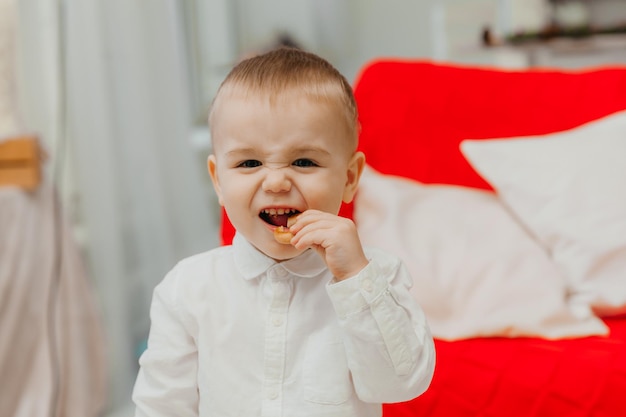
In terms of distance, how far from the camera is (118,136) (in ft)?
6.45

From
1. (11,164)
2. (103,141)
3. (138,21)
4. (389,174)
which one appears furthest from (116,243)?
(389,174)

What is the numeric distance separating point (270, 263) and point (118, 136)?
4.07 ft

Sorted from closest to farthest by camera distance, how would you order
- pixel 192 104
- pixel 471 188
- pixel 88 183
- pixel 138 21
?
pixel 471 188, pixel 88 183, pixel 138 21, pixel 192 104

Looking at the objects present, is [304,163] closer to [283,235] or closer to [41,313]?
[283,235]

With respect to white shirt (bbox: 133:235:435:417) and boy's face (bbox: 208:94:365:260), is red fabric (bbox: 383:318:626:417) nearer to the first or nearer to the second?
white shirt (bbox: 133:235:435:417)

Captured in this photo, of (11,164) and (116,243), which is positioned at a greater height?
(11,164)

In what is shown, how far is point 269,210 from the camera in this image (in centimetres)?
80

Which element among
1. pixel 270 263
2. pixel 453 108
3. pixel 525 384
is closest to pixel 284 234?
pixel 270 263

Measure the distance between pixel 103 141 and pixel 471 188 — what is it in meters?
1.02

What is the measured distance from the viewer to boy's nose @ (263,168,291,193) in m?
0.77

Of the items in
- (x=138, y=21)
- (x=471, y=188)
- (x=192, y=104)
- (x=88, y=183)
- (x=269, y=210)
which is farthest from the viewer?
(x=192, y=104)

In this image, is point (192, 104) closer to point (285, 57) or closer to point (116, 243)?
point (116, 243)

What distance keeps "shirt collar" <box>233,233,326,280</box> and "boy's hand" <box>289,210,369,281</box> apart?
90mm

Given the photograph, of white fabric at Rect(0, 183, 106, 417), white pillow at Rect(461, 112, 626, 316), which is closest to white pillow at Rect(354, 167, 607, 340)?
white pillow at Rect(461, 112, 626, 316)
